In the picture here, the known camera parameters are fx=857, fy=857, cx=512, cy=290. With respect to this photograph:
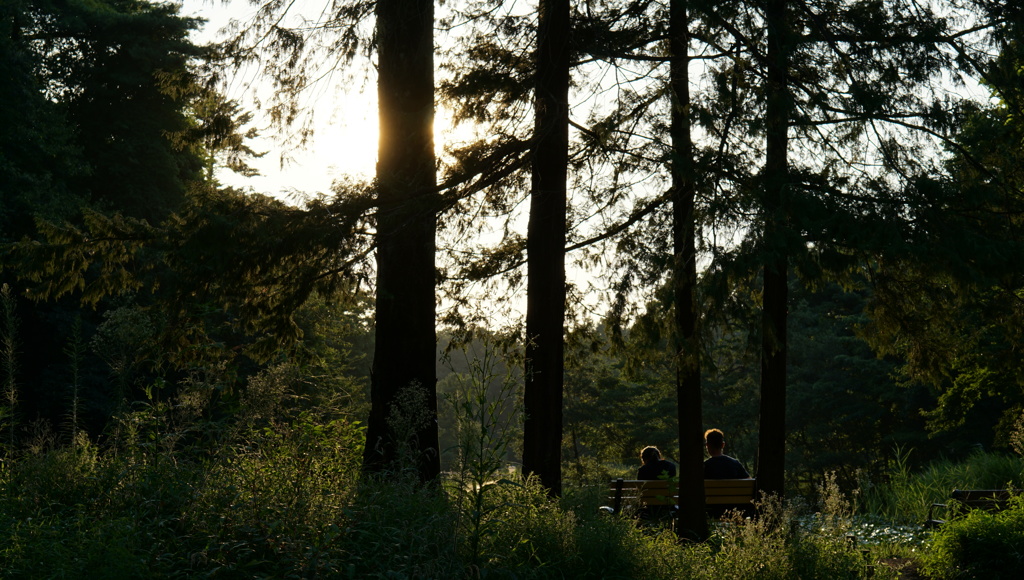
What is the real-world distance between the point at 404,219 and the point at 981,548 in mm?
5452

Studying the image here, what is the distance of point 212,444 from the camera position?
534 centimetres

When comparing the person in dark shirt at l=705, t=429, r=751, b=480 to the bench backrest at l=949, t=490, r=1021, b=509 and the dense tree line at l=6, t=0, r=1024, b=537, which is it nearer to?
the dense tree line at l=6, t=0, r=1024, b=537

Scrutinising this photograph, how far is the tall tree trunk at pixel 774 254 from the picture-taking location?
6.71m

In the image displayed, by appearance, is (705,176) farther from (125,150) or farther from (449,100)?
(125,150)

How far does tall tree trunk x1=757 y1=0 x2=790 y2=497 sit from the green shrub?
5.09 feet

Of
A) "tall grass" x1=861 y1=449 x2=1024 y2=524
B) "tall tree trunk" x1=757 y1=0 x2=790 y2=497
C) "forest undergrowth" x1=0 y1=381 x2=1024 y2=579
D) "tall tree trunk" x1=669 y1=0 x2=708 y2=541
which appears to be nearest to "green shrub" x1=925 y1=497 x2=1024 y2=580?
"forest undergrowth" x1=0 y1=381 x2=1024 y2=579

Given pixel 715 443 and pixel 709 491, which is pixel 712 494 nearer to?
pixel 709 491

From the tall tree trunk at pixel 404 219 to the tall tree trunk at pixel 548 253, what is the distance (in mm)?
1021

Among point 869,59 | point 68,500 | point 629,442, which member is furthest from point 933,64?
point 629,442

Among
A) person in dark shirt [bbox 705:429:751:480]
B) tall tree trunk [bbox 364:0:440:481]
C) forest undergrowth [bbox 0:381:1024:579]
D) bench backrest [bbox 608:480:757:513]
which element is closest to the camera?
forest undergrowth [bbox 0:381:1024:579]

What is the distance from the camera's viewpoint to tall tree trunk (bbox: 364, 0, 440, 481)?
7.65 metres

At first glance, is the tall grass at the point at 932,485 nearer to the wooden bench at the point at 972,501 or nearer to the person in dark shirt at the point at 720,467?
the person in dark shirt at the point at 720,467

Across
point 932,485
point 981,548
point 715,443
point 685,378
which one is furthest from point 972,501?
point 932,485

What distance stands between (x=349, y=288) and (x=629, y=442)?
3327 cm
